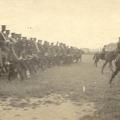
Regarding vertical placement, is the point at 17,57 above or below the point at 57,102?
above

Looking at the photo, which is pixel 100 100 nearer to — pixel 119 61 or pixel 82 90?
pixel 82 90

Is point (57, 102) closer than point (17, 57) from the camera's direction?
Yes

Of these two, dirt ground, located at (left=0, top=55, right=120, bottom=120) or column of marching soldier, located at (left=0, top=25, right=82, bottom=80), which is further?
column of marching soldier, located at (left=0, top=25, right=82, bottom=80)

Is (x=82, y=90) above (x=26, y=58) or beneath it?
beneath

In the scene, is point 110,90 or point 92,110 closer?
point 92,110

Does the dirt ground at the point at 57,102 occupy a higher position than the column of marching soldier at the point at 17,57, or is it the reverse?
the column of marching soldier at the point at 17,57

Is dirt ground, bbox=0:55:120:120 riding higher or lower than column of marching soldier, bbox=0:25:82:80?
lower

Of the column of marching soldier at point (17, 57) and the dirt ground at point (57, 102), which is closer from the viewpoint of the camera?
the dirt ground at point (57, 102)

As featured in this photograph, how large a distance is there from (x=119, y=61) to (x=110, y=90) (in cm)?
140

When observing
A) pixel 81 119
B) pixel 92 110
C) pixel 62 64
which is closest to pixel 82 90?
pixel 92 110

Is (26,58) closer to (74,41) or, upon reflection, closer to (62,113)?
(62,113)

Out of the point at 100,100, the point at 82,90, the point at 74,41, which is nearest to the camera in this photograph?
the point at 100,100

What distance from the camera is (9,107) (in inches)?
480

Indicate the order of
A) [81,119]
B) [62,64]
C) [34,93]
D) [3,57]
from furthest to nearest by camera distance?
[62,64]
[3,57]
[34,93]
[81,119]
